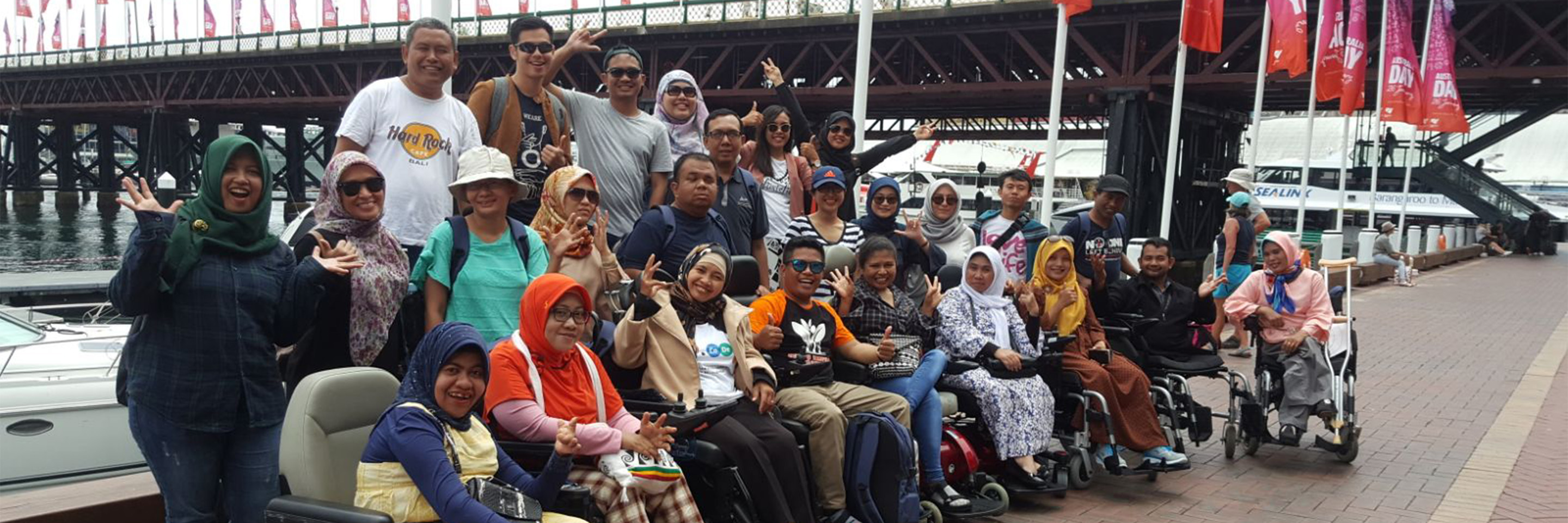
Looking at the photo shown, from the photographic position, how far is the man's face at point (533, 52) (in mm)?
5684

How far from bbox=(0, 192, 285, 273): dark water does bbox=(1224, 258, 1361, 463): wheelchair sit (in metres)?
20.0

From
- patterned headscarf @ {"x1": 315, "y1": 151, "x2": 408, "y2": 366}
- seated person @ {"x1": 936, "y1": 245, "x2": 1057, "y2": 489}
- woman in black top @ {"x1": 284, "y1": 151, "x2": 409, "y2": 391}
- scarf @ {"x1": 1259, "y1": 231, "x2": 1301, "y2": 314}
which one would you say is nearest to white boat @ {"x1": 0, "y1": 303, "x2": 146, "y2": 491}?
woman in black top @ {"x1": 284, "y1": 151, "x2": 409, "y2": 391}

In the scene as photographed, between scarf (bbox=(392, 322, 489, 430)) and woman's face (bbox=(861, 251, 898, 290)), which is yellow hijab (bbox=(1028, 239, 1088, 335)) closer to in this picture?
woman's face (bbox=(861, 251, 898, 290))

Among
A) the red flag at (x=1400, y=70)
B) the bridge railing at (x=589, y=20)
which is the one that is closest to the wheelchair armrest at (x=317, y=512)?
the red flag at (x=1400, y=70)

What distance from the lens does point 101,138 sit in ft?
218

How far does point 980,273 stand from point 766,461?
2329mm

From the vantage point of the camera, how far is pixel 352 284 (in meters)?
4.13

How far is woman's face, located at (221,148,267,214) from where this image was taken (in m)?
3.47

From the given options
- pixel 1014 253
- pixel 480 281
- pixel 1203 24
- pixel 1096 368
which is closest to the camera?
pixel 480 281

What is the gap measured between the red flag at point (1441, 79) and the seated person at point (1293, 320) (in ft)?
62.2

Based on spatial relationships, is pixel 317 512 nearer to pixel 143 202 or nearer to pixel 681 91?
pixel 143 202

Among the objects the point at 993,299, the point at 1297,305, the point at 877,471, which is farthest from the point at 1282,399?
the point at 877,471

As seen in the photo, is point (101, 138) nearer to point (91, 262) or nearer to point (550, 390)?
point (91, 262)

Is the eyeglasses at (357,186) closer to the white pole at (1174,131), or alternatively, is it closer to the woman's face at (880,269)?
the woman's face at (880,269)
